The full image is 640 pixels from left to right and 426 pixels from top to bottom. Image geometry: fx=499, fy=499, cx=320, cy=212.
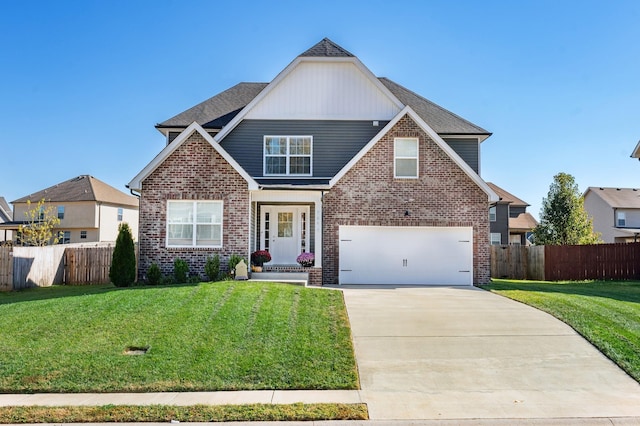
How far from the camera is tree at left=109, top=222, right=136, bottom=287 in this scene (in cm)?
1541

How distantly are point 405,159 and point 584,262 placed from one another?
11.3 m

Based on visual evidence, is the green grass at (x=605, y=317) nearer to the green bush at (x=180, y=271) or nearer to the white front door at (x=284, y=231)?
the white front door at (x=284, y=231)

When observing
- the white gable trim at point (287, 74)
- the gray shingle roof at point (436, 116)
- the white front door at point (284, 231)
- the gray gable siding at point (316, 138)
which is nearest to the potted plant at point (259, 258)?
the white front door at point (284, 231)

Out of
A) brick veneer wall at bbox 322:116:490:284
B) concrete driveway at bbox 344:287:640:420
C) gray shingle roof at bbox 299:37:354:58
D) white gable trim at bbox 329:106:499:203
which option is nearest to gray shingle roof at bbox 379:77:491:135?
white gable trim at bbox 329:106:499:203

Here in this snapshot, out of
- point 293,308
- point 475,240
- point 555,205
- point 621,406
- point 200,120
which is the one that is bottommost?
point 621,406

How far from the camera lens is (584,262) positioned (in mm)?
23094

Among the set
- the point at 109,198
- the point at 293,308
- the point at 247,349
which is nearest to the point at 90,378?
the point at 247,349

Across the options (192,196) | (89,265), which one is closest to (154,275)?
(192,196)

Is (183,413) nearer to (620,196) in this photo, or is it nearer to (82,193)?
(82,193)

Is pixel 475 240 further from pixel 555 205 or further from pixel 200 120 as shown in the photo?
pixel 555 205

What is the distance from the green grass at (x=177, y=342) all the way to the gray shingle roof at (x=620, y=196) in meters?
38.9

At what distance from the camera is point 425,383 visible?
800cm

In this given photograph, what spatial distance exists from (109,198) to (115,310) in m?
36.0

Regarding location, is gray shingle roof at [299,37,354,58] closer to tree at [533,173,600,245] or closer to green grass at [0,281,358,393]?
green grass at [0,281,358,393]
